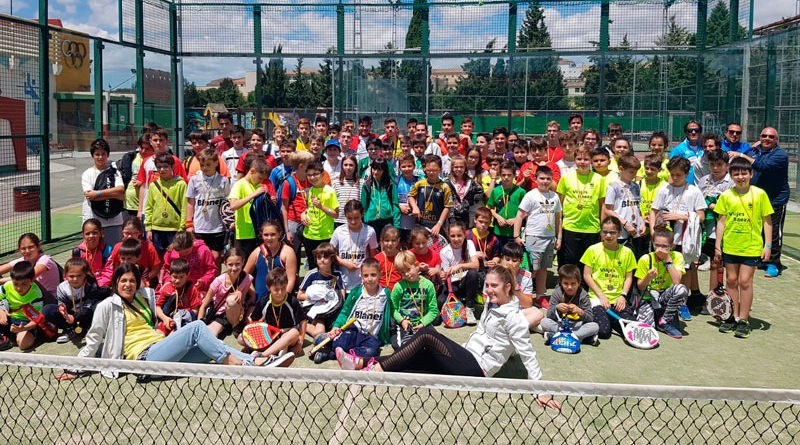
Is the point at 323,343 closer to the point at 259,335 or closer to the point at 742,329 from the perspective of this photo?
the point at 259,335

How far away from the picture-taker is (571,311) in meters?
6.02

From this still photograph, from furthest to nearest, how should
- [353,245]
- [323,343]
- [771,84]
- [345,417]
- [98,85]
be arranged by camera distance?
[771,84], [98,85], [353,245], [323,343], [345,417]

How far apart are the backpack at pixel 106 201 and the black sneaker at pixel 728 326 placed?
6329 millimetres

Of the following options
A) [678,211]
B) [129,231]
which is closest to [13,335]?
[129,231]

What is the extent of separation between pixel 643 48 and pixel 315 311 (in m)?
9.52

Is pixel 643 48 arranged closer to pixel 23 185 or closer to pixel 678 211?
pixel 678 211

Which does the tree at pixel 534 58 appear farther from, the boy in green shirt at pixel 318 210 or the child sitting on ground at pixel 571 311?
the child sitting on ground at pixel 571 311

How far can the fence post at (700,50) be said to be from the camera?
42.4 feet

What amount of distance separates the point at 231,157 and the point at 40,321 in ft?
12.1

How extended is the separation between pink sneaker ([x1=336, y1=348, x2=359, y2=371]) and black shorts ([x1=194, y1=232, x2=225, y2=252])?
7.83 ft

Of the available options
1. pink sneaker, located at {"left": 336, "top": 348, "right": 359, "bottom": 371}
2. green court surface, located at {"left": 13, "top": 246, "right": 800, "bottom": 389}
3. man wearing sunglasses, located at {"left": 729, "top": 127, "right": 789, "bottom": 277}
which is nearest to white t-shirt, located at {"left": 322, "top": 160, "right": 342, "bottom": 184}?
green court surface, located at {"left": 13, "top": 246, "right": 800, "bottom": 389}

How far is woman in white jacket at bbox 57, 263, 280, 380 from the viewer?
5.06 meters

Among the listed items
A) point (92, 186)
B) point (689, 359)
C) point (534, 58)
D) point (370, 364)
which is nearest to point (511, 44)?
point (534, 58)

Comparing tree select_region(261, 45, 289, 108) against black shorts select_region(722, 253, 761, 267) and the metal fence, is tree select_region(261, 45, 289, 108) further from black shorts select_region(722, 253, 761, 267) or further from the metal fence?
black shorts select_region(722, 253, 761, 267)
